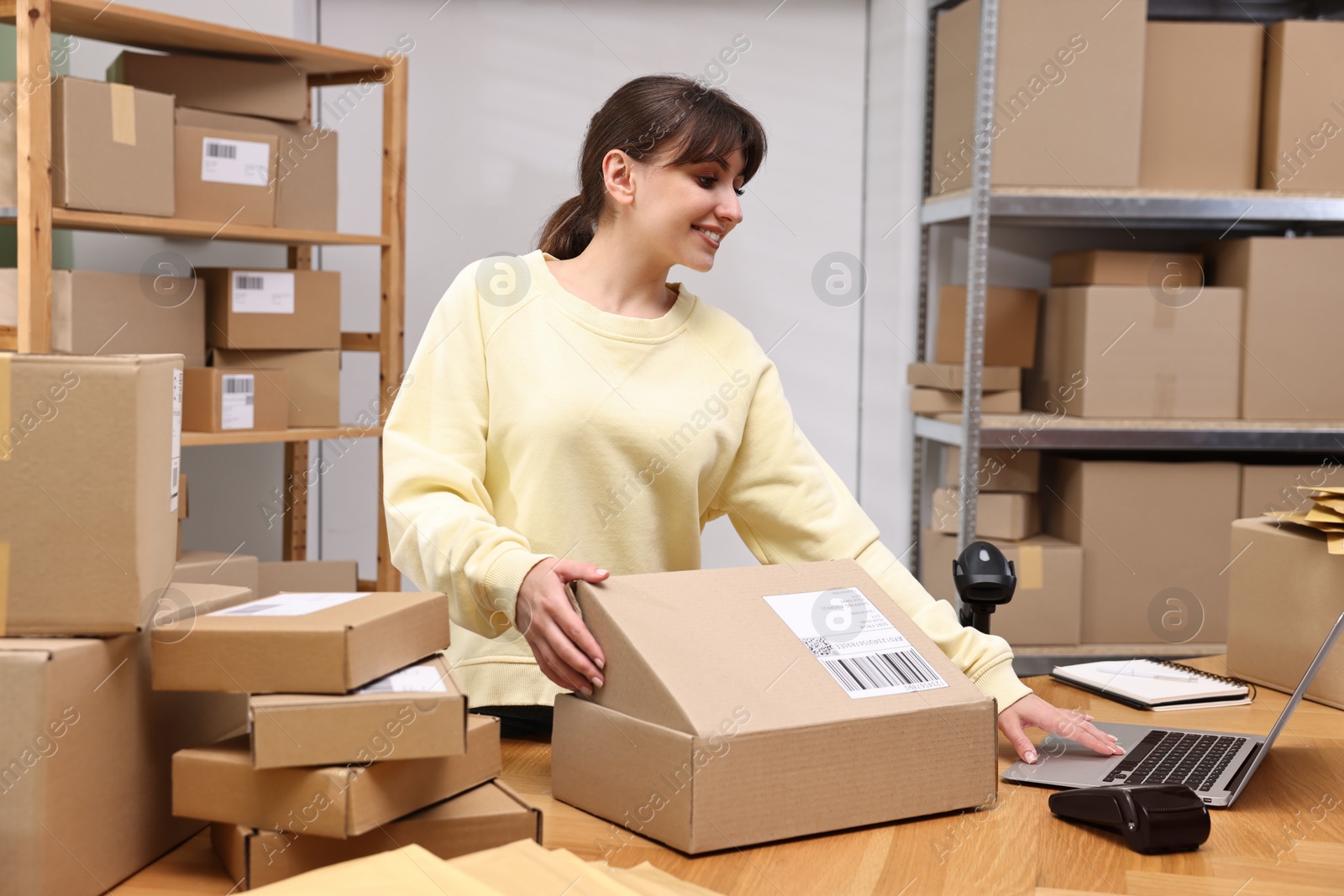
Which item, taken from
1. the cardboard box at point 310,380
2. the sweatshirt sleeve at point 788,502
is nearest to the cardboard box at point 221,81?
the cardboard box at point 310,380

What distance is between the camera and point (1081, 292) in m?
2.57

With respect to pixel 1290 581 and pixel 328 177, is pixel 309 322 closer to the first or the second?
pixel 328 177

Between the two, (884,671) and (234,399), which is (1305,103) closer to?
(884,671)

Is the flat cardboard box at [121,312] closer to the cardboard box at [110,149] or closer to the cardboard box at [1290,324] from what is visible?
the cardboard box at [110,149]

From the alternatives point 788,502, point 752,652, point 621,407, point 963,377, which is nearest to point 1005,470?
point 963,377

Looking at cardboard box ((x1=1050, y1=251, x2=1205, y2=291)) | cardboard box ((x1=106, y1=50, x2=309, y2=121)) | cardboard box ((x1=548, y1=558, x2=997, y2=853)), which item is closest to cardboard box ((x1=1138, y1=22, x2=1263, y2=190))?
cardboard box ((x1=1050, y1=251, x2=1205, y2=291))

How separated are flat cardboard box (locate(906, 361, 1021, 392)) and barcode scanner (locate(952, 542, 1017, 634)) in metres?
1.42

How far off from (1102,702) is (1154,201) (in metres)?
1.59

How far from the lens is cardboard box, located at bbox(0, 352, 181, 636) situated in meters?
0.77

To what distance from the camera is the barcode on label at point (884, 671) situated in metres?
0.94

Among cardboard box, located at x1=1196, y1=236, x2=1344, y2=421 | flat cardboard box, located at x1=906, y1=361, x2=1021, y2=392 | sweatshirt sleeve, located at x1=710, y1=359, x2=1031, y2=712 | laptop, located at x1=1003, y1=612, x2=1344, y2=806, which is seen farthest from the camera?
flat cardboard box, located at x1=906, y1=361, x2=1021, y2=392

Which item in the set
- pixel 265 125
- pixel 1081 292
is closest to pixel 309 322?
pixel 265 125

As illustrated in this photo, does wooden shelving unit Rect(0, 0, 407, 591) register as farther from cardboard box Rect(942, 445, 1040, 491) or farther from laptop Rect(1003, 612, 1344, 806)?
laptop Rect(1003, 612, 1344, 806)

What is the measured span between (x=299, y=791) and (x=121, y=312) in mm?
1789
